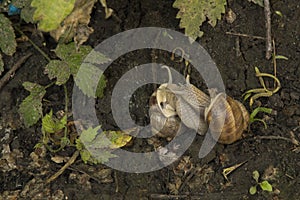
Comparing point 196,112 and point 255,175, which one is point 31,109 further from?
point 255,175

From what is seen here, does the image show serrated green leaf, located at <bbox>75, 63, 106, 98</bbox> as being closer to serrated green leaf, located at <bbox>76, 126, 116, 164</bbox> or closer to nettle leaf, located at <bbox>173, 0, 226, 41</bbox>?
serrated green leaf, located at <bbox>76, 126, 116, 164</bbox>

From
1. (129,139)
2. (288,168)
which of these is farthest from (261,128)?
(129,139)

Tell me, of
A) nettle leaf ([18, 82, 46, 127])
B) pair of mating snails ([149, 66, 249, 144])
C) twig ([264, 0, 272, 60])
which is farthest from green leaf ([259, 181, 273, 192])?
nettle leaf ([18, 82, 46, 127])

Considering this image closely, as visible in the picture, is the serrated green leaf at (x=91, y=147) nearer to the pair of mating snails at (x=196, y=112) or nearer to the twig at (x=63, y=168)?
the twig at (x=63, y=168)

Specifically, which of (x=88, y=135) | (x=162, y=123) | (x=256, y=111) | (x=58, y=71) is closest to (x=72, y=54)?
(x=58, y=71)

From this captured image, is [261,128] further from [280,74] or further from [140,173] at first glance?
[140,173]
